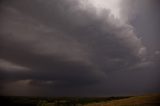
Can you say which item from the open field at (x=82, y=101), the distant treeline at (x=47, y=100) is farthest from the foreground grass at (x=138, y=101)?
the distant treeline at (x=47, y=100)

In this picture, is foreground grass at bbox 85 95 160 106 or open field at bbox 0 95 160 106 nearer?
open field at bbox 0 95 160 106

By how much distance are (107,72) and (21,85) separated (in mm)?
2172

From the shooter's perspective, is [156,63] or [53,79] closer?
[53,79]

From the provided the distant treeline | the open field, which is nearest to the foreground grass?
the open field

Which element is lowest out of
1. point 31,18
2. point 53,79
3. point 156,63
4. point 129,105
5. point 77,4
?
point 129,105

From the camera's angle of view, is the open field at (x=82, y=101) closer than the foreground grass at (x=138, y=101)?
Yes

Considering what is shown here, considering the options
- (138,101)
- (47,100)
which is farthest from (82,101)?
(138,101)

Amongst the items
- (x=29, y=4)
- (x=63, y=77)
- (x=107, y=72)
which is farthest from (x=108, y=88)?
(x=29, y=4)

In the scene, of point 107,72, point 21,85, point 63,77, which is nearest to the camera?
point 21,85

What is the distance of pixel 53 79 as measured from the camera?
677 centimetres

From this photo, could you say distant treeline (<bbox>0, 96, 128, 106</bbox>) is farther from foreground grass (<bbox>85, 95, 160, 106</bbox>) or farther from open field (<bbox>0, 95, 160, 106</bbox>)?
foreground grass (<bbox>85, 95, 160, 106</bbox>)

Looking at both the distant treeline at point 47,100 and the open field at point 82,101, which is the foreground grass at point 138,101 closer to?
the open field at point 82,101

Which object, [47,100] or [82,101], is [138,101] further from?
[47,100]

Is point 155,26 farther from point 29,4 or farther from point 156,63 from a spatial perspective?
point 29,4
